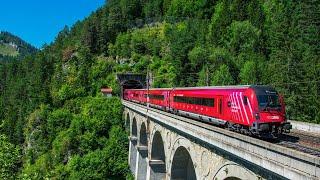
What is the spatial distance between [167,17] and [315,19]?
56641mm

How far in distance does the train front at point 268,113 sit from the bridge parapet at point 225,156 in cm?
166

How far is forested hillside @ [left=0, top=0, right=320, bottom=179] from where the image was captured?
48750 mm

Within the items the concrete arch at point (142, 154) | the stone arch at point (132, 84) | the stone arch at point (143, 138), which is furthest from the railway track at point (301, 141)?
the stone arch at point (132, 84)

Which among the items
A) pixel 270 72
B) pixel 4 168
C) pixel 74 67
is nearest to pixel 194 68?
pixel 270 72

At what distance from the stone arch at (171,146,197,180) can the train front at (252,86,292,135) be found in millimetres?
10419

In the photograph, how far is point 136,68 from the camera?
91.4 metres

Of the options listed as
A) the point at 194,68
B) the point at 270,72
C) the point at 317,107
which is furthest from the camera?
the point at 194,68

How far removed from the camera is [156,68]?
88250 mm

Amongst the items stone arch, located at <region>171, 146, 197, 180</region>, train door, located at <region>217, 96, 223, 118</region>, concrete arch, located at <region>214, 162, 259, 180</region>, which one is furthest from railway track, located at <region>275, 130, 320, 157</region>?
stone arch, located at <region>171, 146, 197, 180</region>

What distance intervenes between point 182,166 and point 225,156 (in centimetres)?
1317

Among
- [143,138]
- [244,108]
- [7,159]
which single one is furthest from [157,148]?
[7,159]

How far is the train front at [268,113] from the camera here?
19609 millimetres

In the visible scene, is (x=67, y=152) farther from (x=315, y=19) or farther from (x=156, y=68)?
(x=315, y=19)

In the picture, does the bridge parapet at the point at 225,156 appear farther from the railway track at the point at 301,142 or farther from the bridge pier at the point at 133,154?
the bridge pier at the point at 133,154
